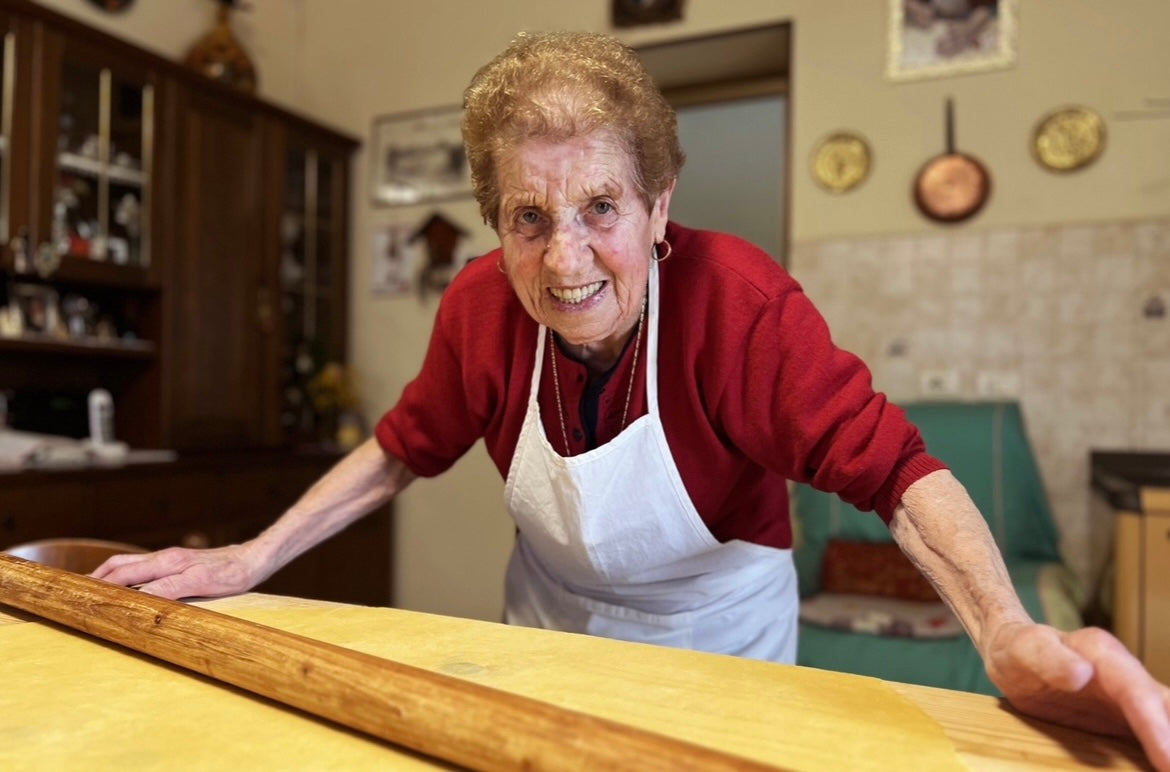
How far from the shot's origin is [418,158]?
406 centimetres

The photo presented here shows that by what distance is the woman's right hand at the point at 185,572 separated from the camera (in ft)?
3.35

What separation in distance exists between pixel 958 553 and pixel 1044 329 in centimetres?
249

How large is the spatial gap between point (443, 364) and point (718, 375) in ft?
1.34

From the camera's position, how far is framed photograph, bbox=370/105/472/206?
3.99m

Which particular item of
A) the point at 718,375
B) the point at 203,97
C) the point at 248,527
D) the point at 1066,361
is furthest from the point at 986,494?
the point at 203,97

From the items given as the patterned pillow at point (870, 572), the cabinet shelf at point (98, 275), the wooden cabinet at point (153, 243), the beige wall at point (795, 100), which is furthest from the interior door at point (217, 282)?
the patterned pillow at point (870, 572)

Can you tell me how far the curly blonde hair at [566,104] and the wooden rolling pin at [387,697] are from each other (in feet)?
1.78

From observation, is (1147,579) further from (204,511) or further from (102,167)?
(102,167)

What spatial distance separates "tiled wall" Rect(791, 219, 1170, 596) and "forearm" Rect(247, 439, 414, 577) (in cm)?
225

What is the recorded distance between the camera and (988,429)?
2781 mm

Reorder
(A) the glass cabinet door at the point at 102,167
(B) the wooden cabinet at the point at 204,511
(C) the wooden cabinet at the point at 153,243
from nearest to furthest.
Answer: (B) the wooden cabinet at the point at 204,511
(C) the wooden cabinet at the point at 153,243
(A) the glass cabinet door at the point at 102,167

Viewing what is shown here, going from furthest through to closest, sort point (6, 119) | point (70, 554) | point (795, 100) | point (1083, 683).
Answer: point (795, 100) → point (6, 119) → point (70, 554) → point (1083, 683)

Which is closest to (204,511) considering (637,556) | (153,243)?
(153,243)

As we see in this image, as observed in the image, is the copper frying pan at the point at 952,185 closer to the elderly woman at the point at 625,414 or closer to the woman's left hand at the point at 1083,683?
the elderly woman at the point at 625,414
